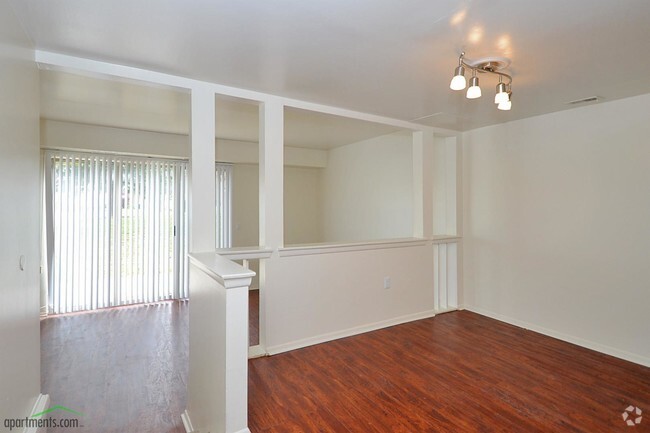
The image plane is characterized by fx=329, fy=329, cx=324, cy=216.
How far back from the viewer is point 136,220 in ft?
15.6

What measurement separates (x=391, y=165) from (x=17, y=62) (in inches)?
164

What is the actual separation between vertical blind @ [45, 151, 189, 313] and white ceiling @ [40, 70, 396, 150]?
2.11 feet

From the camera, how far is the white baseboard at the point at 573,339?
2942 mm

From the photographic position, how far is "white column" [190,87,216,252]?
2576mm

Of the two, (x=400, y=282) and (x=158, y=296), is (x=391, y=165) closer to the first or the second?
(x=400, y=282)

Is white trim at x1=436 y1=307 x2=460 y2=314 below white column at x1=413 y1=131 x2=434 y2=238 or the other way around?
below

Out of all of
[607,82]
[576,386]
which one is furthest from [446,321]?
[607,82]

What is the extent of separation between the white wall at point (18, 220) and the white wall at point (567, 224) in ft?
14.4

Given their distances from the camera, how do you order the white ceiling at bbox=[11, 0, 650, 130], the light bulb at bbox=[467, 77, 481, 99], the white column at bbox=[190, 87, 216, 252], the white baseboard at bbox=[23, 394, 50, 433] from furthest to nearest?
1. the white column at bbox=[190, 87, 216, 252]
2. the light bulb at bbox=[467, 77, 481, 99]
3. the white baseboard at bbox=[23, 394, 50, 433]
4. the white ceiling at bbox=[11, 0, 650, 130]

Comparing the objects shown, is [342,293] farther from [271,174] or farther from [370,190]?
[370,190]

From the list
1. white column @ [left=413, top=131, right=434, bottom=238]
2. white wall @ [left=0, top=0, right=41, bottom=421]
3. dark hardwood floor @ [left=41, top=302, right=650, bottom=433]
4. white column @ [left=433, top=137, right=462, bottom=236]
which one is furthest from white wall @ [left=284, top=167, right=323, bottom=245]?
white wall @ [left=0, top=0, right=41, bottom=421]

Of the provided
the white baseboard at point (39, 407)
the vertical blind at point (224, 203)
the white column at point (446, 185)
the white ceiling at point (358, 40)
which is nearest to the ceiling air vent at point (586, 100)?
the white ceiling at point (358, 40)

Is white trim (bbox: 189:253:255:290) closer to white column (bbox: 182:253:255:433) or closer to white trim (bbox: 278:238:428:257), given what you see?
white column (bbox: 182:253:255:433)

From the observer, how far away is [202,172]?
2.61 metres
